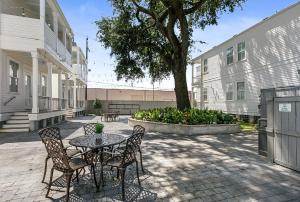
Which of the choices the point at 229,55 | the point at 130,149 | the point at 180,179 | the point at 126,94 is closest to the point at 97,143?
the point at 130,149

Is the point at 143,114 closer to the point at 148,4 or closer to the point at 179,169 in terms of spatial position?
the point at 148,4

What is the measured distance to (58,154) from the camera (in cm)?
400

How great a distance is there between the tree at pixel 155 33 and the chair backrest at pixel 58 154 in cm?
1061

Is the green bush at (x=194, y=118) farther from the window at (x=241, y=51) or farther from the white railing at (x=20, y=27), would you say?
the white railing at (x=20, y=27)

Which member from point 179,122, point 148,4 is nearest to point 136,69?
point 148,4

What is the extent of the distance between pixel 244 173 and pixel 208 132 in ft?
19.1

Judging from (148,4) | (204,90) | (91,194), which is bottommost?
(91,194)

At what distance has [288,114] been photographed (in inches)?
226

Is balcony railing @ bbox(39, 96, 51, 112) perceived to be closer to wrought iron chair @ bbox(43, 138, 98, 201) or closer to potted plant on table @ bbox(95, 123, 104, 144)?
potted plant on table @ bbox(95, 123, 104, 144)

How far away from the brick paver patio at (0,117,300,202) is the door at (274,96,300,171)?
274 mm

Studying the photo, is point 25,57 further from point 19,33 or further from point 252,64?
point 252,64

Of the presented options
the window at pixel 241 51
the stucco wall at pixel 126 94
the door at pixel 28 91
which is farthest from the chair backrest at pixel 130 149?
the stucco wall at pixel 126 94

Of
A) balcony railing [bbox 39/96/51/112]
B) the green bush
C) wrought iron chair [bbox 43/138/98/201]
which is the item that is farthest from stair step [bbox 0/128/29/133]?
wrought iron chair [bbox 43/138/98/201]

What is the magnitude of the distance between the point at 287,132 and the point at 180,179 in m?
2.96
